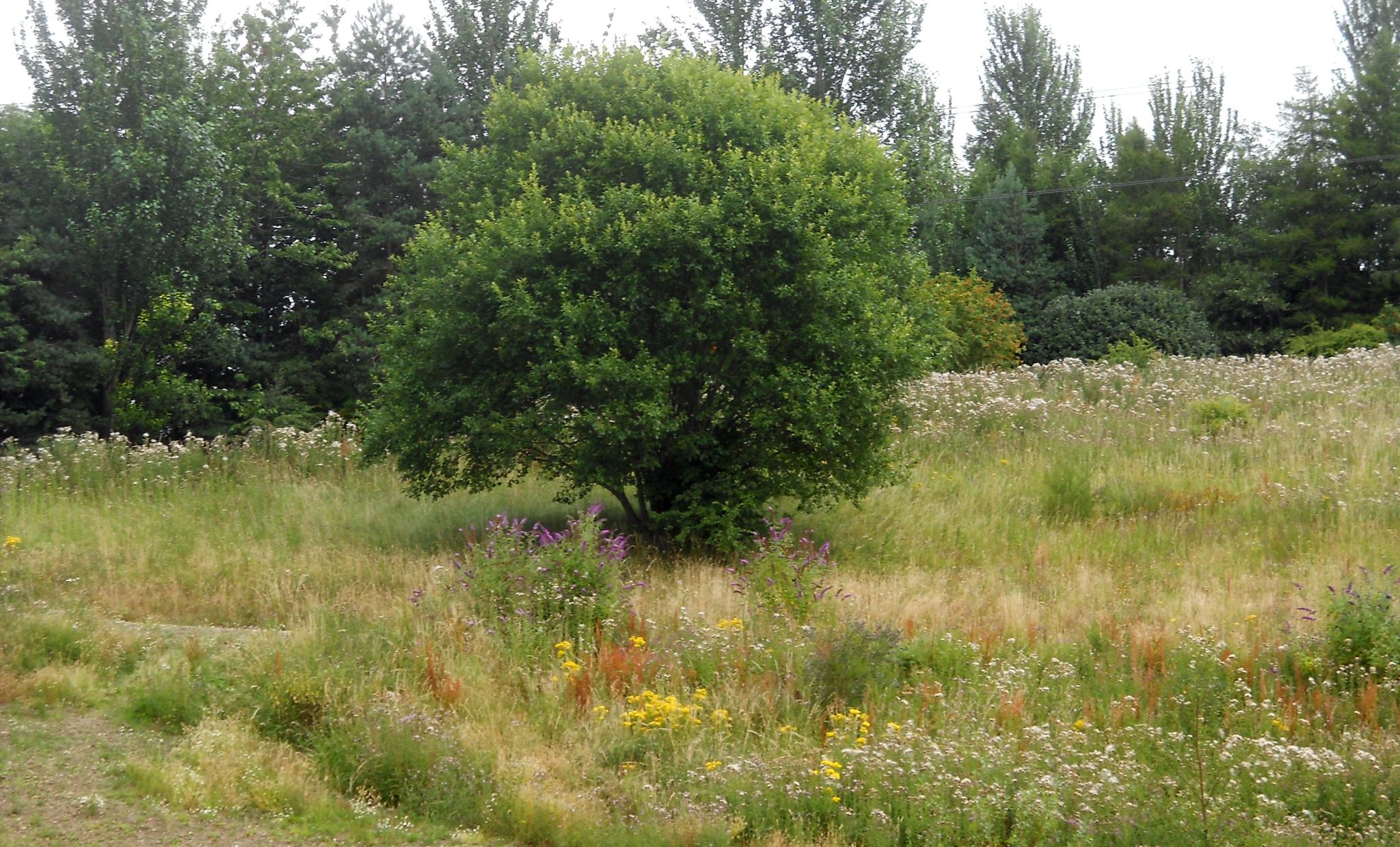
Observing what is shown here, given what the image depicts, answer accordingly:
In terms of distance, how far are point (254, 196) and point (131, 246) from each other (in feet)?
23.5

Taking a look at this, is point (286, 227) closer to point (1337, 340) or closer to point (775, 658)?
point (775, 658)

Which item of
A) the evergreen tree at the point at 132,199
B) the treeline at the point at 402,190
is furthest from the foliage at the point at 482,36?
the evergreen tree at the point at 132,199

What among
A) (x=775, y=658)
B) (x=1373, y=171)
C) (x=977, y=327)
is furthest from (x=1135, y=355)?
(x=1373, y=171)

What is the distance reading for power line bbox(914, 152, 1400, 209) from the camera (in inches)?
1358

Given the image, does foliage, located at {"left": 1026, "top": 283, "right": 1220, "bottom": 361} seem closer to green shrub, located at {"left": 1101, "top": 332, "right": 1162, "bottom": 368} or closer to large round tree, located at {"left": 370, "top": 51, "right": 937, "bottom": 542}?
green shrub, located at {"left": 1101, "top": 332, "right": 1162, "bottom": 368}

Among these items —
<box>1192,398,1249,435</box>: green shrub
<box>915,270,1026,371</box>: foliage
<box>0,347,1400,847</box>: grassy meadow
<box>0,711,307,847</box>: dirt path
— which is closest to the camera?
<box>0,711,307,847</box>: dirt path

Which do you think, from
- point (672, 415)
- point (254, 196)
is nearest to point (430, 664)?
point (672, 415)

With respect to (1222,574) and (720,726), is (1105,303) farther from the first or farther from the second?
(720,726)

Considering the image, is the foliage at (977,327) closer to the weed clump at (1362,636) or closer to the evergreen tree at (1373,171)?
the evergreen tree at (1373,171)

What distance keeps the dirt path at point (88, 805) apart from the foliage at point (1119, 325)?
28125mm

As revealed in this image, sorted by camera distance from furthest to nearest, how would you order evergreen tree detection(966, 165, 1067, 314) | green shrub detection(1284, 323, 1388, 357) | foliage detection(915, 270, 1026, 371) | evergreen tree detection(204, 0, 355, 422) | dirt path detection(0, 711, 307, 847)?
evergreen tree detection(966, 165, 1067, 314)
green shrub detection(1284, 323, 1388, 357)
foliage detection(915, 270, 1026, 371)
evergreen tree detection(204, 0, 355, 422)
dirt path detection(0, 711, 307, 847)

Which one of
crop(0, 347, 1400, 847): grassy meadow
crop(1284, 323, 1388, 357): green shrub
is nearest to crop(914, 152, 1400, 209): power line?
crop(1284, 323, 1388, 357): green shrub

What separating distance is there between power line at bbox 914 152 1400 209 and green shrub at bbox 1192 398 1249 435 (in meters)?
18.7

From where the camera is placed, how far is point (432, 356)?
38.7 feet
